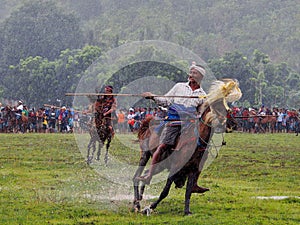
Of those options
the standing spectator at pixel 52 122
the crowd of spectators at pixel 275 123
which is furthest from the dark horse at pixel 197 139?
the crowd of spectators at pixel 275 123

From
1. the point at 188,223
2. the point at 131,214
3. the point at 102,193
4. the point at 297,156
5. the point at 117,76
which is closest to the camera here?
the point at 188,223

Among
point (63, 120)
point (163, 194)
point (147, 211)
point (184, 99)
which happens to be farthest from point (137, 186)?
point (63, 120)

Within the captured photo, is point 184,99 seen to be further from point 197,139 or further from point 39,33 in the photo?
point 39,33

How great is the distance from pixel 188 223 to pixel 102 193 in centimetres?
358

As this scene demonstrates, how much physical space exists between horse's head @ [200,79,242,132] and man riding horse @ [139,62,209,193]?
1.51 feet

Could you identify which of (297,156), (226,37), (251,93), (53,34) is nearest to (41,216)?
(297,156)

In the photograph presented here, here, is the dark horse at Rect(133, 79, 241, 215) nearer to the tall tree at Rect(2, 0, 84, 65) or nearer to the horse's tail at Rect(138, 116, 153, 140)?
the horse's tail at Rect(138, 116, 153, 140)

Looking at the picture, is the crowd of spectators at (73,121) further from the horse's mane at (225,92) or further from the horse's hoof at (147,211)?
the horse's mane at (225,92)

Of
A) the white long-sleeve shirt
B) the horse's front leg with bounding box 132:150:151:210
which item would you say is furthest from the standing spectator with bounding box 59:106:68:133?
the white long-sleeve shirt

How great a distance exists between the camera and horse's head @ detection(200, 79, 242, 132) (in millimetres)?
10539

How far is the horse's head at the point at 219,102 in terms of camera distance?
10.5 m

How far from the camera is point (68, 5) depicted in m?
174

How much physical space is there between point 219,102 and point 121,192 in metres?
4.09

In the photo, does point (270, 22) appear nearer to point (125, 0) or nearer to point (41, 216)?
point (125, 0)
